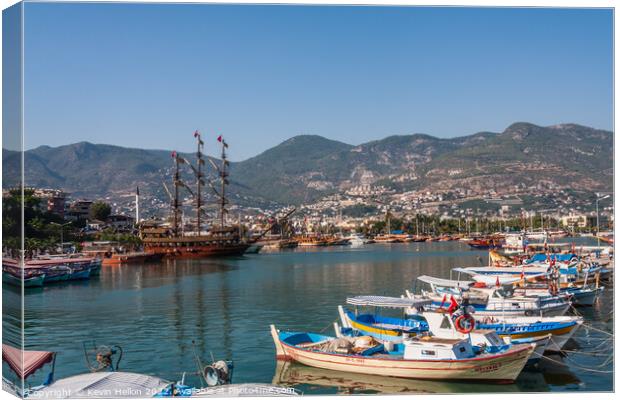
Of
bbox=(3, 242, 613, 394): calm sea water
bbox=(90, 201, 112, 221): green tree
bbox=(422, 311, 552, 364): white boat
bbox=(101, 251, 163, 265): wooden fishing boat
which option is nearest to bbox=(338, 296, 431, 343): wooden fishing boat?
bbox=(422, 311, 552, 364): white boat

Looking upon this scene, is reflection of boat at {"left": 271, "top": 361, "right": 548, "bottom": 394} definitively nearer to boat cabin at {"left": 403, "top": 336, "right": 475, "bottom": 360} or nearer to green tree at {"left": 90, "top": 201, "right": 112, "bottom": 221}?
boat cabin at {"left": 403, "top": 336, "right": 475, "bottom": 360}

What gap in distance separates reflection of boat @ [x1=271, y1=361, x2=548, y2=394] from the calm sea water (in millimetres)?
21

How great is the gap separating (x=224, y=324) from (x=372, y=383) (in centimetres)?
789

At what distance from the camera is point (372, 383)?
14.3 metres

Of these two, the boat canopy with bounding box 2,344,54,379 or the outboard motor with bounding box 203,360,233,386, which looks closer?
the boat canopy with bounding box 2,344,54,379

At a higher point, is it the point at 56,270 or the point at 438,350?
the point at 56,270

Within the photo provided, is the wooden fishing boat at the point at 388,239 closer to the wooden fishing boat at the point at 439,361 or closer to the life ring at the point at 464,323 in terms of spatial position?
the life ring at the point at 464,323

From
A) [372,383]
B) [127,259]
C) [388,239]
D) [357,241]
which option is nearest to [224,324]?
[372,383]

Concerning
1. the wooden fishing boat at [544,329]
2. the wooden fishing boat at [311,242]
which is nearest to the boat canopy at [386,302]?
the wooden fishing boat at [544,329]

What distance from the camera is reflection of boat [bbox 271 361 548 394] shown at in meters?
13.8

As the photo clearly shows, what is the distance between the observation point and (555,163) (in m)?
127

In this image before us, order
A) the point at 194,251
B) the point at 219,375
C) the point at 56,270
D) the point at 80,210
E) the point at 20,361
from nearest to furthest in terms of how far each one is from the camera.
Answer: the point at 20,361
the point at 219,375
the point at 56,270
the point at 194,251
the point at 80,210

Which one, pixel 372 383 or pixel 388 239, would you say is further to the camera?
pixel 388 239

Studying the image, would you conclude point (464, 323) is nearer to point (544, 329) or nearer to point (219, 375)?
point (544, 329)
